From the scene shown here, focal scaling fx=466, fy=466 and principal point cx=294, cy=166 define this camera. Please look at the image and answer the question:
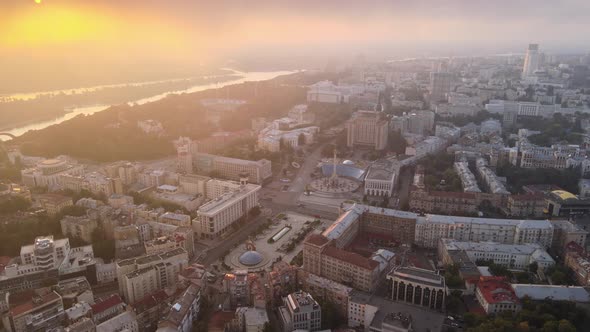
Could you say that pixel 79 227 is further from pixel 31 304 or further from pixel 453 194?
pixel 453 194

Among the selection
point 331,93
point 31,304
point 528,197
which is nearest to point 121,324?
point 31,304

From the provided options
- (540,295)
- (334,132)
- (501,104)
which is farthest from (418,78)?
(540,295)

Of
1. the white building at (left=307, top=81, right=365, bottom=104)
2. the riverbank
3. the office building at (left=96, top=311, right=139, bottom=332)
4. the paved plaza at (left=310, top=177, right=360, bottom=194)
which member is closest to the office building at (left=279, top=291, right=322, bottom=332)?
the office building at (left=96, top=311, right=139, bottom=332)

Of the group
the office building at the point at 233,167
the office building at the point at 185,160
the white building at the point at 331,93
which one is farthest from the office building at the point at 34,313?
the white building at the point at 331,93

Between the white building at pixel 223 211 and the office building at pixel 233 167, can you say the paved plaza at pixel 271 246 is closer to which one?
the white building at pixel 223 211

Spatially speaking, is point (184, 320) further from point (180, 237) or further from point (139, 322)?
point (180, 237)

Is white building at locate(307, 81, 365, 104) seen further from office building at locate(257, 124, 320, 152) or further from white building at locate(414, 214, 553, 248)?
white building at locate(414, 214, 553, 248)
